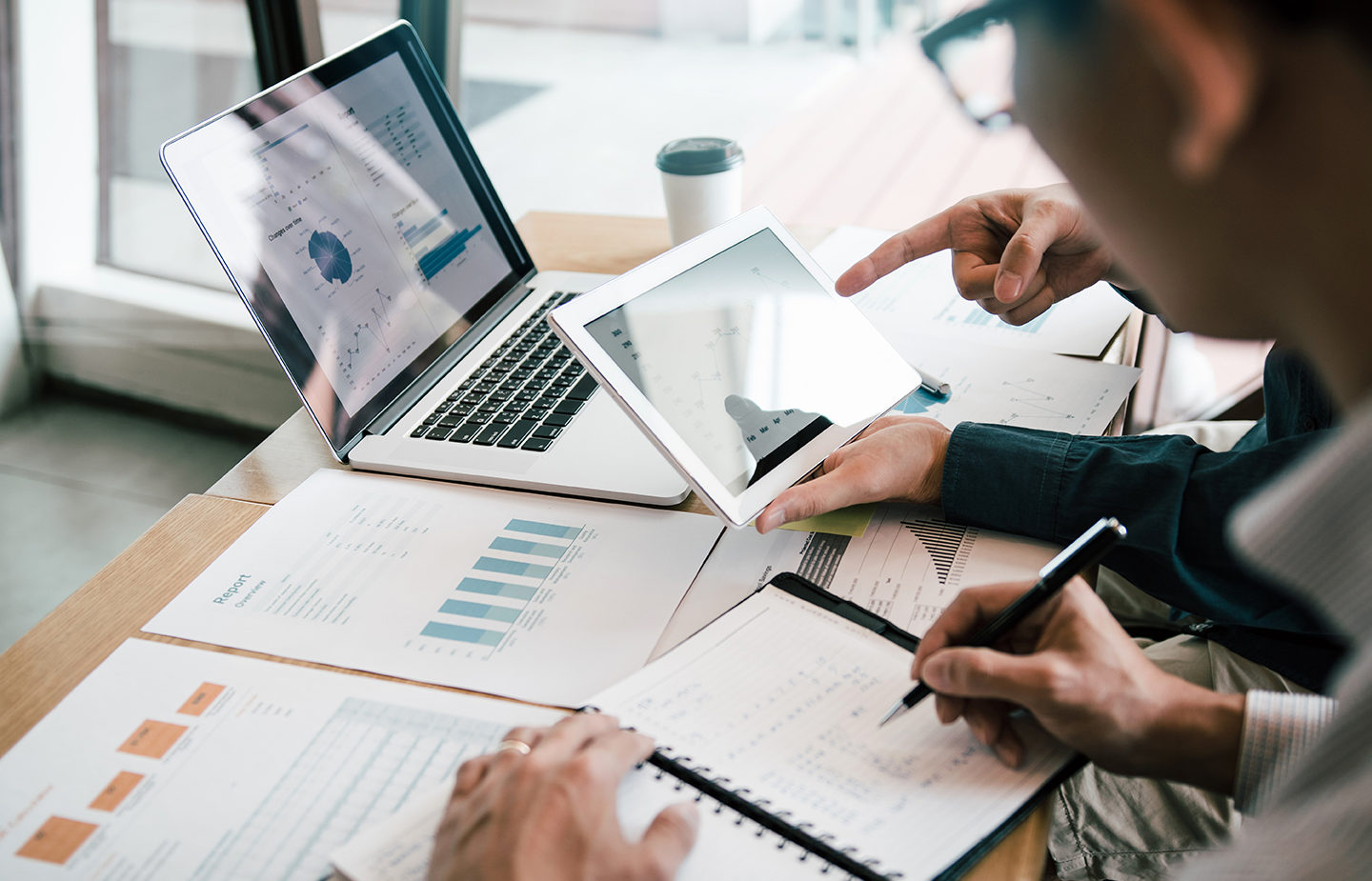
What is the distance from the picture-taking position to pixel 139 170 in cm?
219

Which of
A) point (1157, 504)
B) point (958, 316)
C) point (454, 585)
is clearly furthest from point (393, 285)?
point (1157, 504)

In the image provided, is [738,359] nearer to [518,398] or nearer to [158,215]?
[518,398]

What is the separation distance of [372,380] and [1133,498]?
718 millimetres

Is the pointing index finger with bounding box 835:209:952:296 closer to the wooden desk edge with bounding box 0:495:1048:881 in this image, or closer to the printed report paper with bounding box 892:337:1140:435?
the printed report paper with bounding box 892:337:1140:435

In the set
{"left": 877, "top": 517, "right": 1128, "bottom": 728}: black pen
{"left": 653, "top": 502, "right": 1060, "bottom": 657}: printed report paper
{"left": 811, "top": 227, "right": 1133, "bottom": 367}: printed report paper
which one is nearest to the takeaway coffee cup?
{"left": 811, "top": 227, "right": 1133, "bottom": 367}: printed report paper

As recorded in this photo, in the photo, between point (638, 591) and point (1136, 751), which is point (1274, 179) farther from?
point (638, 591)

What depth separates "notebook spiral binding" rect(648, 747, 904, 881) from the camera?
572 mm

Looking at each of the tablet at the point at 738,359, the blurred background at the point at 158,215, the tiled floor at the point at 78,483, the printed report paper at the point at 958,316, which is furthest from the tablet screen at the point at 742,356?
the tiled floor at the point at 78,483

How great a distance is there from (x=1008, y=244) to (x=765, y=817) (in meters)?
0.67

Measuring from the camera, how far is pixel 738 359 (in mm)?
911

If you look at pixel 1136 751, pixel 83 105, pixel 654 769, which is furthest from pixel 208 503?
pixel 83 105

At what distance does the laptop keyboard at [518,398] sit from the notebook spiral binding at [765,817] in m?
0.43

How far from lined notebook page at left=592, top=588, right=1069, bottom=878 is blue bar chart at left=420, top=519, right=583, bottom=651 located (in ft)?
0.46

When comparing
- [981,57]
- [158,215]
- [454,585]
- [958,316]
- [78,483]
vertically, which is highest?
[981,57]
